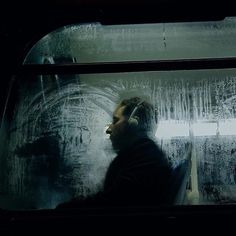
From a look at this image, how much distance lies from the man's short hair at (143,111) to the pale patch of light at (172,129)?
0.14 ft

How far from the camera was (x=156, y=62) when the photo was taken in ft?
6.34

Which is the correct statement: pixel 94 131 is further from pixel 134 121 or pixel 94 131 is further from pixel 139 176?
pixel 139 176

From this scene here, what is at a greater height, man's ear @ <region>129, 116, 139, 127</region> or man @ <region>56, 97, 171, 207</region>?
man's ear @ <region>129, 116, 139, 127</region>

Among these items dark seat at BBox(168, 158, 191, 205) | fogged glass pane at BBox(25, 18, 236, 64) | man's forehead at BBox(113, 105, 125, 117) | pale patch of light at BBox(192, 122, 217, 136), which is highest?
fogged glass pane at BBox(25, 18, 236, 64)

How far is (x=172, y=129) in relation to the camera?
1884 mm

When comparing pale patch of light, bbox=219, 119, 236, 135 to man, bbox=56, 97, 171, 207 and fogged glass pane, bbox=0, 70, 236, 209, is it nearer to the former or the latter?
fogged glass pane, bbox=0, 70, 236, 209

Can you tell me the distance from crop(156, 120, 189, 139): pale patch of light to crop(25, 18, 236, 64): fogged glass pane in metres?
0.37

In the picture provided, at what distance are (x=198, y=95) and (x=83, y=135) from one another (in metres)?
0.67

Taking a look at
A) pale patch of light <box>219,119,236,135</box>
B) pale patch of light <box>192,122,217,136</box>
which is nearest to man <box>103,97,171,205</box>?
pale patch of light <box>192,122,217,136</box>

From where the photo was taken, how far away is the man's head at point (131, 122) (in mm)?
1912

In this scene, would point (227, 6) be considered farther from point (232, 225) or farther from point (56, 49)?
point (232, 225)

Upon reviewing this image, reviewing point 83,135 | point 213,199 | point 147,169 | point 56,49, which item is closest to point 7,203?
point 83,135

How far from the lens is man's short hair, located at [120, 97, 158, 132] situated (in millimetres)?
1919

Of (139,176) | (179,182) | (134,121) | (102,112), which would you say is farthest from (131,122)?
(179,182)
